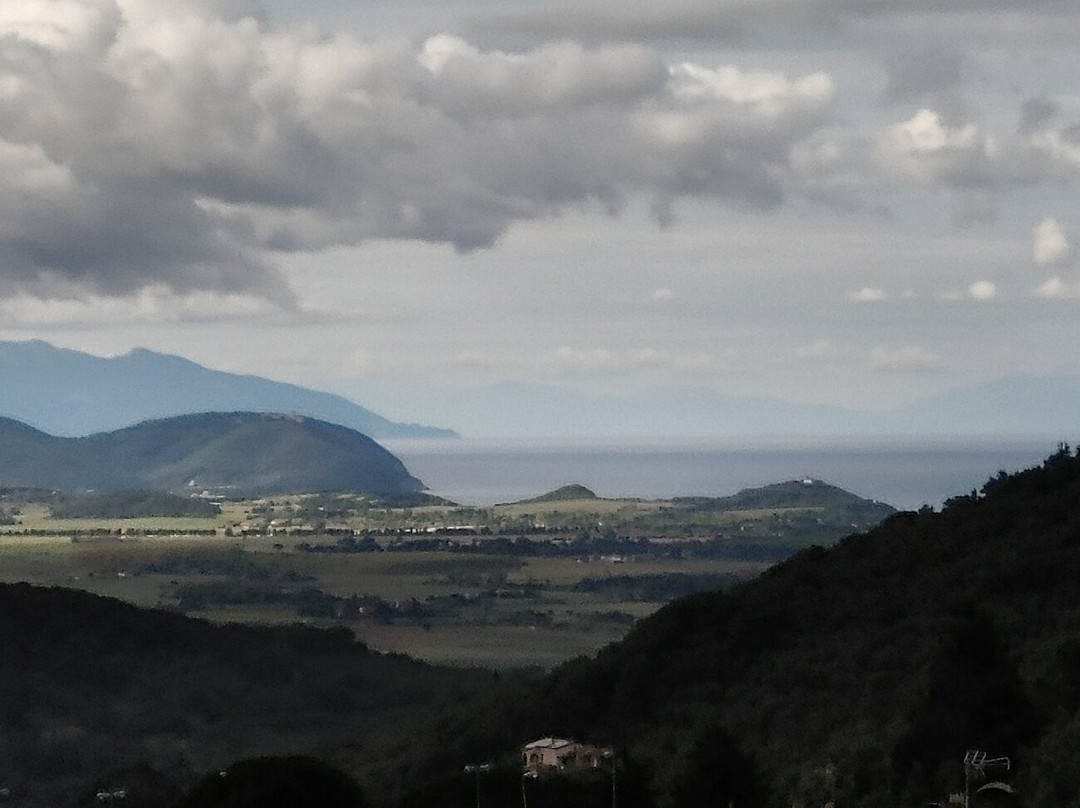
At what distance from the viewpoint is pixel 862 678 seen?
293 ft

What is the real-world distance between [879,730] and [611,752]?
1693 cm

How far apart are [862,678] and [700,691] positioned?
12.7m

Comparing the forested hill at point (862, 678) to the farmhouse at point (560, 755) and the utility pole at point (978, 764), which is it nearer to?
the utility pole at point (978, 764)

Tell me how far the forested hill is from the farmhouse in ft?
5.65

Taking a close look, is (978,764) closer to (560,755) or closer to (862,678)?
(862,678)

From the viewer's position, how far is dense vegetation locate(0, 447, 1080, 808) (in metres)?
65.1

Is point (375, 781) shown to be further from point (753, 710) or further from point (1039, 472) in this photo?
point (1039, 472)

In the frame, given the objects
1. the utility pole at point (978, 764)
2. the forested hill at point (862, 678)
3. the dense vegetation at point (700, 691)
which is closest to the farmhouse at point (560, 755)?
the dense vegetation at point (700, 691)

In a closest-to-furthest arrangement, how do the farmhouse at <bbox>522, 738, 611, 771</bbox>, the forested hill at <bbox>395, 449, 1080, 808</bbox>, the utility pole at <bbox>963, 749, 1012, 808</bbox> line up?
the utility pole at <bbox>963, 749, 1012, 808</bbox>, the forested hill at <bbox>395, 449, 1080, 808</bbox>, the farmhouse at <bbox>522, 738, 611, 771</bbox>

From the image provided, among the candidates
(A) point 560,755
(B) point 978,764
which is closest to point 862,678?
(A) point 560,755

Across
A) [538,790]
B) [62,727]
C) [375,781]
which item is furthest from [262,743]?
[538,790]

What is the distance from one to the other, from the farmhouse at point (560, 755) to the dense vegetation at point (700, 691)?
1.48m

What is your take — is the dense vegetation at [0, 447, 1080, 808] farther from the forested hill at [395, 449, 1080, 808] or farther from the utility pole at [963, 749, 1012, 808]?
the utility pole at [963, 749, 1012, 808]

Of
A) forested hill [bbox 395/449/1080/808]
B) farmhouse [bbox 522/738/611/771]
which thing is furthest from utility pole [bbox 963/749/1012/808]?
farmhouse [bbox 522/738/611/771]
